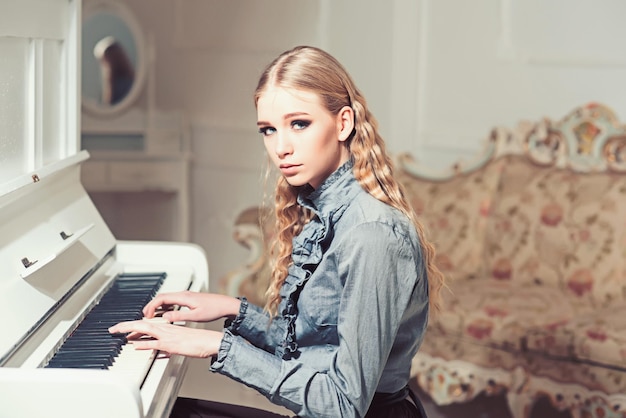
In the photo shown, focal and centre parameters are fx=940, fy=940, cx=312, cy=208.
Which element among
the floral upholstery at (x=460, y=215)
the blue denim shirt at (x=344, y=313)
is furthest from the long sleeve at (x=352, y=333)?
the floral upholstery at (x=460, y=215)

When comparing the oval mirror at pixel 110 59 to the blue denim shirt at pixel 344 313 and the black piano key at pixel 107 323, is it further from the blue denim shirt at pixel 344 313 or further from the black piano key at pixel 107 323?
the blue denim shirt at pixel 344 313

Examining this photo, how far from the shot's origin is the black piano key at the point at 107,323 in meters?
1.78

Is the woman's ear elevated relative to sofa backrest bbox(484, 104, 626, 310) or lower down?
elevated

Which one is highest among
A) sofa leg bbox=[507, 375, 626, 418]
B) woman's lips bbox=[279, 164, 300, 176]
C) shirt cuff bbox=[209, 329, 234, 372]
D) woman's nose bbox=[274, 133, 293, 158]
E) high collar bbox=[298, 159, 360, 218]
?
woman's nose bbox=[274, 133, 293, 158]

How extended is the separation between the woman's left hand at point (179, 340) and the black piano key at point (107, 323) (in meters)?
0.07

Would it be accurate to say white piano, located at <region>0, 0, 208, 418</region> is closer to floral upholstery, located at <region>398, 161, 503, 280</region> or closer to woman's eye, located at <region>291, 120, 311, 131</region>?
woman's eye, located at <region>291, 120, 311, 131</region>

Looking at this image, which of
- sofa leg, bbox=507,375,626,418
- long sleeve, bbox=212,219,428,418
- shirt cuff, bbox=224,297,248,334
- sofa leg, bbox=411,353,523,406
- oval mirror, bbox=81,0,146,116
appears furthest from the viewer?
oval mirror, bbox=81,0,146,116

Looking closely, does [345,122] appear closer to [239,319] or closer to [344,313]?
[344,313]

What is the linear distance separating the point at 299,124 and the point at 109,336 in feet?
1.92

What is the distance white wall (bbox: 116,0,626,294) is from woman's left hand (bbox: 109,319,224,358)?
2264mm

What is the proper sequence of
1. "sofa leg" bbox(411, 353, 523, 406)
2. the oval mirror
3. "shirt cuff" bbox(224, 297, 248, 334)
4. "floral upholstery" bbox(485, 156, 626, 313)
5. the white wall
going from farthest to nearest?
the oval mirror
the white wall
"floral upholstery" bbox(485, 156, 626, 313)
"sofa leg" bbox(411, 353, 523, 406)
"shirt cuff" bbox(224, 297, 248, 334)

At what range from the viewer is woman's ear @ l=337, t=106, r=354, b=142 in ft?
6.12

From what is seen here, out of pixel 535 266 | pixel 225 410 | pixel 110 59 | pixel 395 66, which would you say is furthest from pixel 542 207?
pixel 110 59

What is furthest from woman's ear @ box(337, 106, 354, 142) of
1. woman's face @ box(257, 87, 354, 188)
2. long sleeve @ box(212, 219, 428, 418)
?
long sleeve @ box(212, 219, 428, 418)
